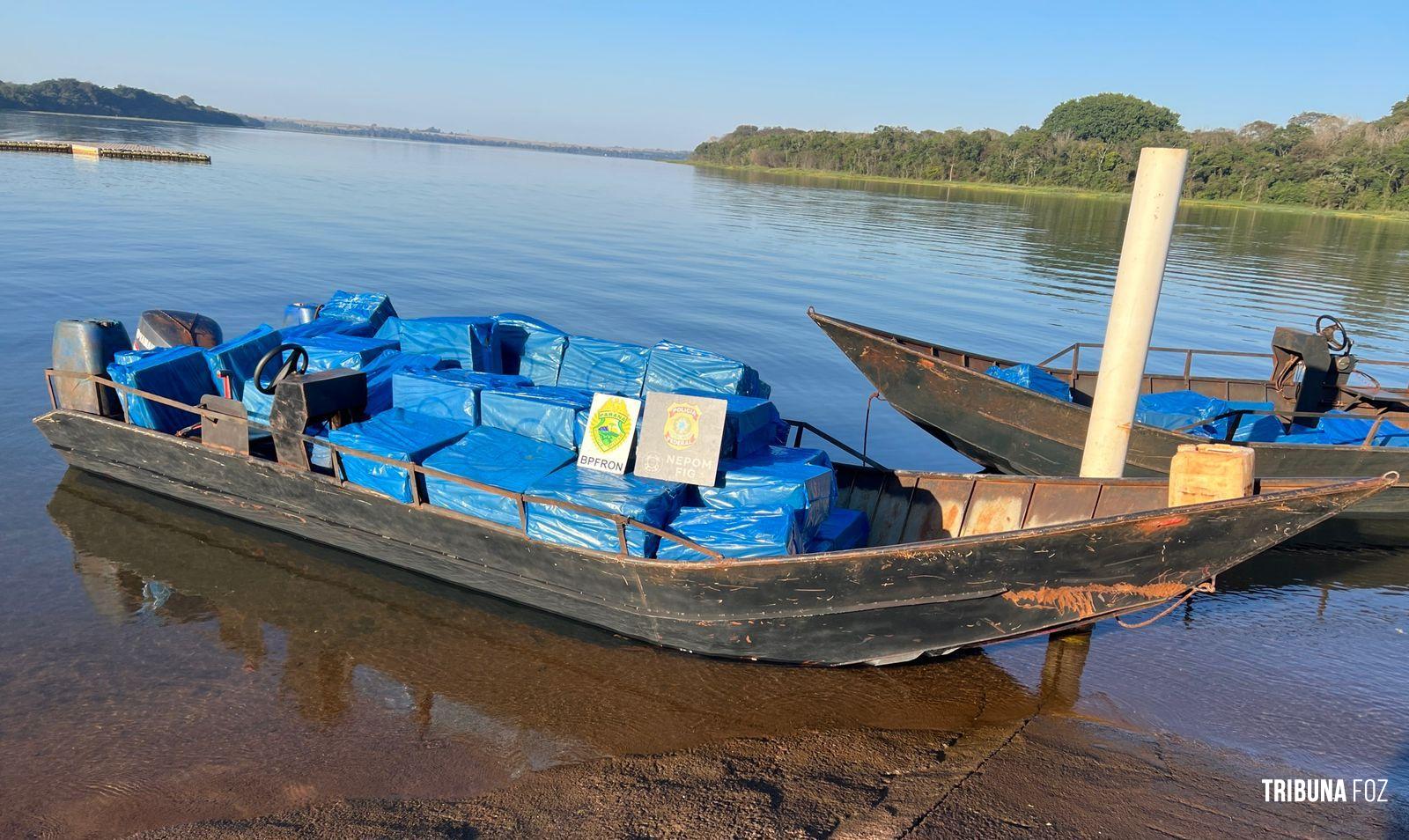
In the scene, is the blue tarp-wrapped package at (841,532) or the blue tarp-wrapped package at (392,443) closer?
the blue tarp-wrapped package at (841,532)

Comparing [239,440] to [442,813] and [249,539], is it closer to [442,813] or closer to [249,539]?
[249,539]

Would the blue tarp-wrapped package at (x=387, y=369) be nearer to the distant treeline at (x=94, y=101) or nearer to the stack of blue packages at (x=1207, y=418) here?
the stack of blue packages at (x=1207, y=418)

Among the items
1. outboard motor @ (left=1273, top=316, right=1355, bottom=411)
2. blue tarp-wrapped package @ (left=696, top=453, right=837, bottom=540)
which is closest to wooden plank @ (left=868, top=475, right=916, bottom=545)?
blue tarp-wrapped package @ (left=696, top=453, right=837, bottom=540)

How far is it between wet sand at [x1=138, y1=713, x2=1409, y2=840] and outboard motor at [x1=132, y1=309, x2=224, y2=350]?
875 centimetres

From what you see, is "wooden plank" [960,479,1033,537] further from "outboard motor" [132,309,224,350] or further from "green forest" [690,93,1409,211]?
"green forest" [690,93,1409,211]

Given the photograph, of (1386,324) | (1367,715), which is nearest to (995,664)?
(1367,715)

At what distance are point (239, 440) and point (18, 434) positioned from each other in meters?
6.13

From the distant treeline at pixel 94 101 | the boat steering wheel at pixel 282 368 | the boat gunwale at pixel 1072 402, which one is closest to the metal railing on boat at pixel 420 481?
the boat steering wheel at pixel 282 368

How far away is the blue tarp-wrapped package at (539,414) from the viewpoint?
29.4 ft

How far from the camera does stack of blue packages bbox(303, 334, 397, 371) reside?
1092 cm

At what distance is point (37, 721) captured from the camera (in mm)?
6855

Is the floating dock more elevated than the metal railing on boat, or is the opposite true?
the floating dock

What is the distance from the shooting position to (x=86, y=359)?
1072cm

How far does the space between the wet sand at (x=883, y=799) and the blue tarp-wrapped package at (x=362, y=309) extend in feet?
28.2
